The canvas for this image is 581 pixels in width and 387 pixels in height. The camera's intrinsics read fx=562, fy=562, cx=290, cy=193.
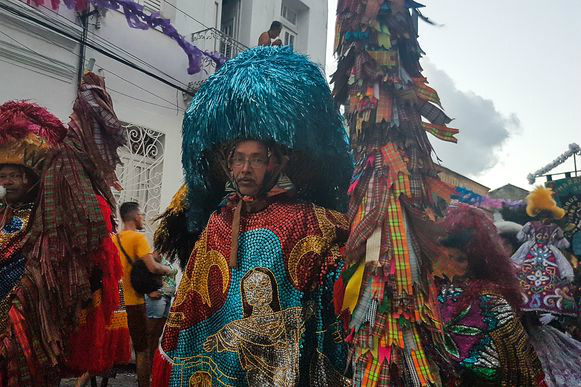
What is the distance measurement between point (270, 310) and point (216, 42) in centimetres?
798

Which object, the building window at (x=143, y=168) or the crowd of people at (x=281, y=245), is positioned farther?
the building window at (x=143, y=168)

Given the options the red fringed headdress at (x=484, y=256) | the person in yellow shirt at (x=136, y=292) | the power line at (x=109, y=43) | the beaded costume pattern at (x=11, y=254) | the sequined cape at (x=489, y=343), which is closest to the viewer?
the sequined cape at (x=489, y=343)

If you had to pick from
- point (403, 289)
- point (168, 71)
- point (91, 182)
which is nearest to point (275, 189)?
point (403, 289)

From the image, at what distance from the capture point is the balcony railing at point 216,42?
9.25m

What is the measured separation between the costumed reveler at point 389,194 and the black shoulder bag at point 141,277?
2.95m

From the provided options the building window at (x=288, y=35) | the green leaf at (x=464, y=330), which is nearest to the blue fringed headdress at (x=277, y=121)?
the green leaf at (x=464, y=330)

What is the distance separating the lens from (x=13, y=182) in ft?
11.1

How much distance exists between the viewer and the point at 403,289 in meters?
1.89

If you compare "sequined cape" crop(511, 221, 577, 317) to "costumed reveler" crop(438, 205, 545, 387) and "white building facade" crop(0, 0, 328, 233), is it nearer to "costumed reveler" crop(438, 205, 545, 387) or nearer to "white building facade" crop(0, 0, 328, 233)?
"costumed reveler" crop(438, 205, 545, 387)

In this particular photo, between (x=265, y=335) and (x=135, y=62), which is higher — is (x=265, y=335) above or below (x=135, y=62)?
below

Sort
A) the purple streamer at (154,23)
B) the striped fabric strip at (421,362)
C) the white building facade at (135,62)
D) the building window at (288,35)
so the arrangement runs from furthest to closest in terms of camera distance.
Answer: the building window at (288,35), the purple streamer at (154,23), the white building facade at (135,62), the striped fabric strip at (421,362)

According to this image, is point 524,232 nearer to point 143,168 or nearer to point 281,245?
point 281,245

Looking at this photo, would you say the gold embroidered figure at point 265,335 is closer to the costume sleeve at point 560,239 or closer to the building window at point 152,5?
the costume sleeve at point 560,239

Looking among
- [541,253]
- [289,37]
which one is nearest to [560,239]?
[541,253]
